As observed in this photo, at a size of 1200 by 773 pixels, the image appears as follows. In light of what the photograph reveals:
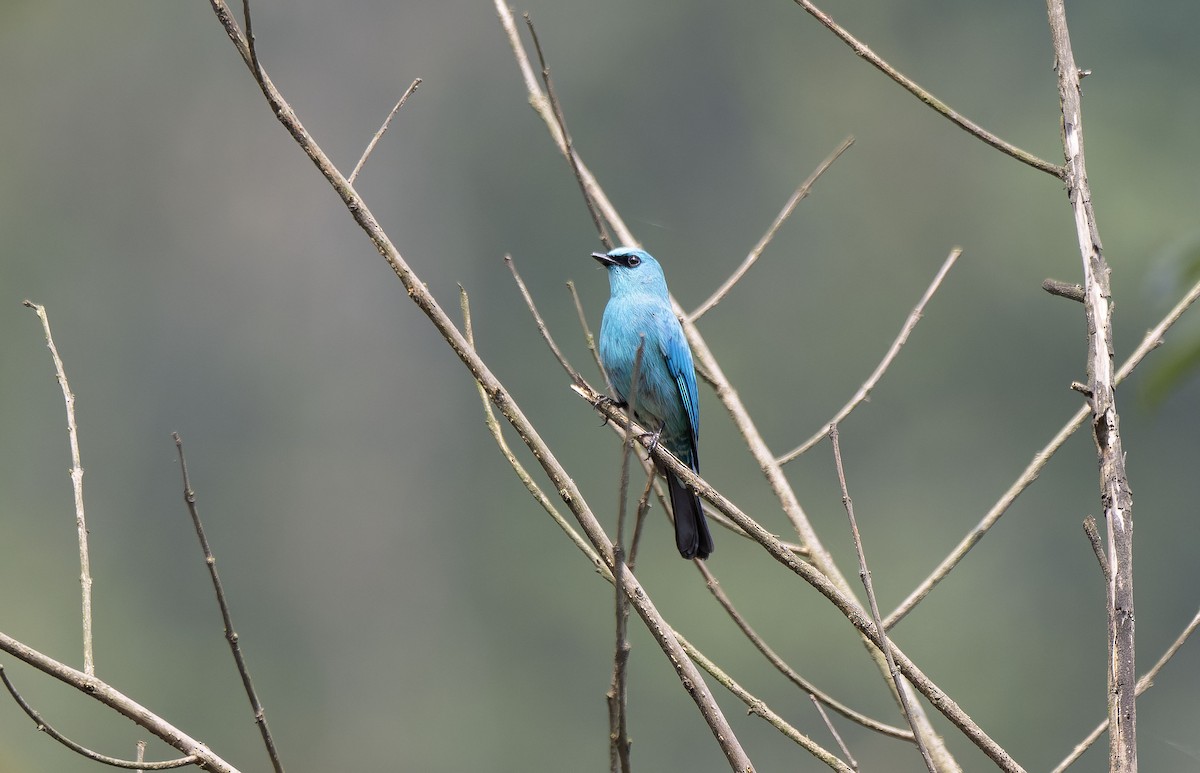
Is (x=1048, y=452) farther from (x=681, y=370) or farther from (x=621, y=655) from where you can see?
(x=681, y=370)

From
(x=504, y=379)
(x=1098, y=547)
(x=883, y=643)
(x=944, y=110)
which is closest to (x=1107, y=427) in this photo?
(x=1098, y=547)

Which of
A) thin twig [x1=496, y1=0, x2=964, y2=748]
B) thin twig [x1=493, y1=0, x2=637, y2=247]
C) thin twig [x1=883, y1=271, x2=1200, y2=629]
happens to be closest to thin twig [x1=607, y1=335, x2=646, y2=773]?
thin twig [x1=883, y1=271, x2=1200, y2=629]

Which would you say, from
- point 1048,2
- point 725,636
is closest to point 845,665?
point 725,636

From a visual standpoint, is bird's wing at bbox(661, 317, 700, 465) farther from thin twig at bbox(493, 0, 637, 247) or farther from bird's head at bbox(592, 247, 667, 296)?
thin twig at bbox(493, 0, 637, 247)

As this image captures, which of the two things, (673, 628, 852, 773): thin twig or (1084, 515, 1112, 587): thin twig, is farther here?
(673, 628, 852, 773): thin twig

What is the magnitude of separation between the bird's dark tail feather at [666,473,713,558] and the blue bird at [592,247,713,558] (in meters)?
0.39

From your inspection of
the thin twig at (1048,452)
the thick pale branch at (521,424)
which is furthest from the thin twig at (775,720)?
the thin twig at (1048,452)

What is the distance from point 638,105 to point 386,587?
30.1 feet

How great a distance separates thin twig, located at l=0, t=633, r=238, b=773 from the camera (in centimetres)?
193

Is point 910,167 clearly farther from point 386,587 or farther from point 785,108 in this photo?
point 386,587

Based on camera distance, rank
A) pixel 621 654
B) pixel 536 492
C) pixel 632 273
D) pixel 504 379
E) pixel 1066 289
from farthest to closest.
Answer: pixel 504 379
pixel 632 273
pixel 536 492
pixel 1066 289
pixel 621 654

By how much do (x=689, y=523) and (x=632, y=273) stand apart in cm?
115

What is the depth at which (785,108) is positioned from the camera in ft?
77.1

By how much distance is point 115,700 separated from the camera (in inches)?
79.1
